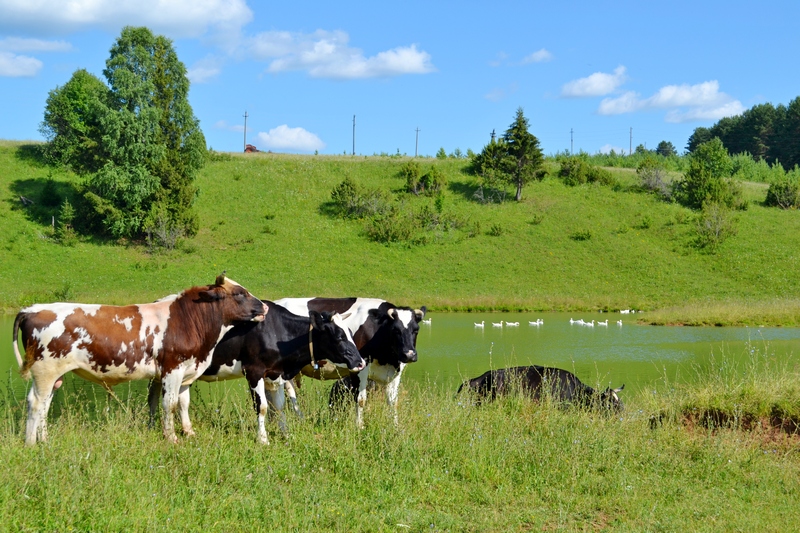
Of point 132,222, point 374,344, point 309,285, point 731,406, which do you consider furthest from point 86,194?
point 731,406

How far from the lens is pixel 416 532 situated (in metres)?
6.43

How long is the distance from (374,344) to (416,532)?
515 centimetres

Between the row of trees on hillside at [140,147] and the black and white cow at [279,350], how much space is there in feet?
127

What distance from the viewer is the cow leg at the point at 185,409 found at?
9367mm

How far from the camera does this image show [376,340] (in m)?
11.4

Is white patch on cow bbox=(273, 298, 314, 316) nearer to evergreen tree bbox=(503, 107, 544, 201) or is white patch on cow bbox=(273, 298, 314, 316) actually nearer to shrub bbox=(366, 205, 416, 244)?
shrub bbox=(366, 205, 416, 244)

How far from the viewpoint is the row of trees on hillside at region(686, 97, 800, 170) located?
→ 310 feet

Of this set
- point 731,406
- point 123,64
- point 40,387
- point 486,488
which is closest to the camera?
point 486,488

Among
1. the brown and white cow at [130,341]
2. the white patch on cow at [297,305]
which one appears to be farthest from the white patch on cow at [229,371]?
the white patch on cow at [297,305]

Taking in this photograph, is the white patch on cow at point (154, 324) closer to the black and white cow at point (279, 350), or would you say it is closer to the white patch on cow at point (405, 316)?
the black and white cow at point (279, 350)

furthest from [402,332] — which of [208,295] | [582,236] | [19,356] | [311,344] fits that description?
[582,236]

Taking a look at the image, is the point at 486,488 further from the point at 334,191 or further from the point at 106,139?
the point at 334,191

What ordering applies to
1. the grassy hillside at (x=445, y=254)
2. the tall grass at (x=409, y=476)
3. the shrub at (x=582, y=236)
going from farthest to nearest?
the shrub at (x=582, y=236) → the grassy hillside at (x=445, y=254) → the tall grass at (x=409, y=476)

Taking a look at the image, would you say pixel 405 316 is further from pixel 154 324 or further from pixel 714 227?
pixel 714 227
